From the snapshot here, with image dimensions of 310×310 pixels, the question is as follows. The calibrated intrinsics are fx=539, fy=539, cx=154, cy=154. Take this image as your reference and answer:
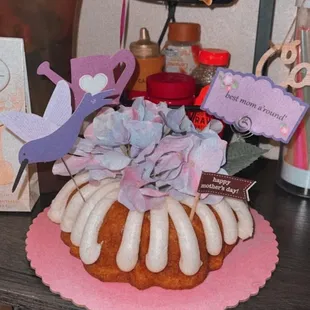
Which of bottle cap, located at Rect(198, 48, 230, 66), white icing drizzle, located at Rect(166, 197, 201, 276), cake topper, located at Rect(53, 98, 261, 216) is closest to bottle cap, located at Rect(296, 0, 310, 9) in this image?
bottle cap, located at Rect(198, 48, 230, 66)

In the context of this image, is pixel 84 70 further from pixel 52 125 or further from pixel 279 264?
pixel 279 264

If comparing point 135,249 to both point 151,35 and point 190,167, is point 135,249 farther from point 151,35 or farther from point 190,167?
point 151,35

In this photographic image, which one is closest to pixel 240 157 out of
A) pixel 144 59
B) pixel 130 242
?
pixel 130 242

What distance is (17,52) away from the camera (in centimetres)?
69

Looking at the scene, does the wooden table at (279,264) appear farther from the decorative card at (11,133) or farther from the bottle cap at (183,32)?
the bottle cap at (183,32)

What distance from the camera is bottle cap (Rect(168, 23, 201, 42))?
0.86m

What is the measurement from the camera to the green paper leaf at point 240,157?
646mm

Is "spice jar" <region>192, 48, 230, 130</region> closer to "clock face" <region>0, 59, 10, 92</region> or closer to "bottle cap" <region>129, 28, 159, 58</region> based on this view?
"bottle cap" <region>129, 28, 159, 58</region>

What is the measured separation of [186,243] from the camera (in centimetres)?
59

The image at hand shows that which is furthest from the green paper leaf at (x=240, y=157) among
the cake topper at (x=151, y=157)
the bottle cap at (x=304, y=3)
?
the bottle cap at (x=304, y=3)

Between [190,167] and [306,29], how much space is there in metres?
0.29

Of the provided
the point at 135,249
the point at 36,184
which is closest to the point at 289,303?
the point at 135,249

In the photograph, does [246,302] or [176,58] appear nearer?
[246,302]

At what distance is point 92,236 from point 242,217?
186mm
